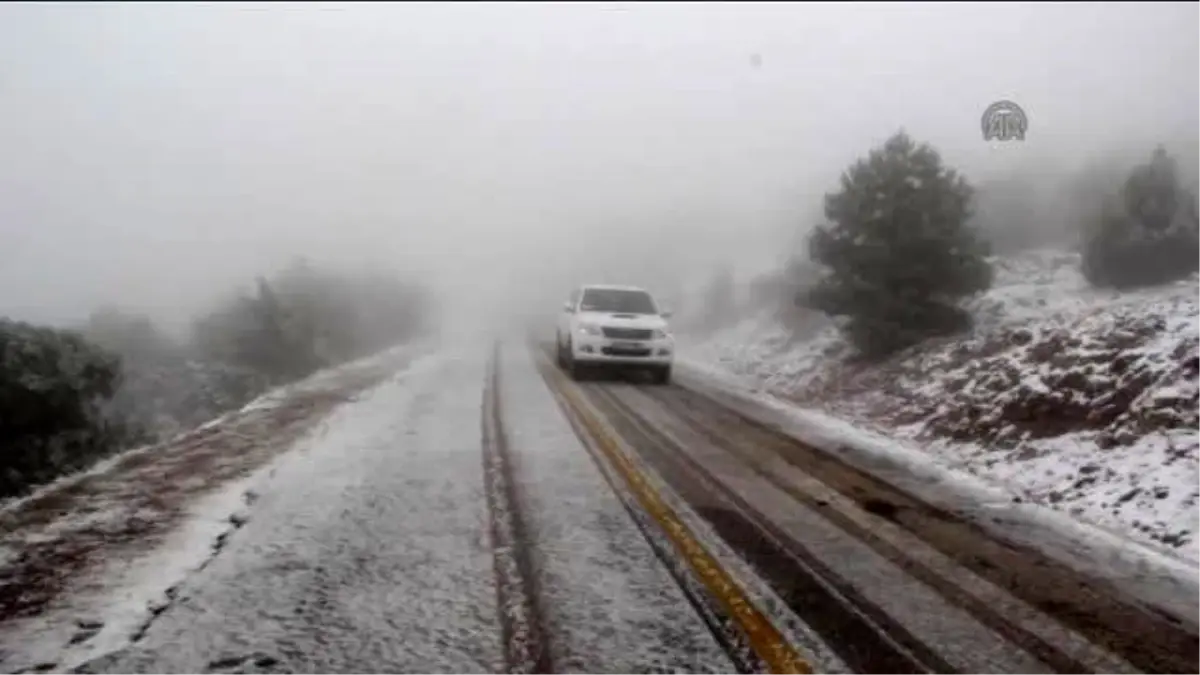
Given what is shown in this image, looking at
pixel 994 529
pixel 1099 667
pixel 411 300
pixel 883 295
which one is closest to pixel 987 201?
pixel 883 295

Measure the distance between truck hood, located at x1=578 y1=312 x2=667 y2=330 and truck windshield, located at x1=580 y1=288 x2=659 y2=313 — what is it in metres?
0.41

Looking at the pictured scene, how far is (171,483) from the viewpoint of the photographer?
7.68m

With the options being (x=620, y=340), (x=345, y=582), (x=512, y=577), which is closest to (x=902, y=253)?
(x=620, y=340)

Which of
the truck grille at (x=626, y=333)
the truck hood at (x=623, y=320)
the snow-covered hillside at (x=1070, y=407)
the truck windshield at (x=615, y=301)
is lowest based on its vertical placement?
the snow-covered hillside at (x=1070, y=407)

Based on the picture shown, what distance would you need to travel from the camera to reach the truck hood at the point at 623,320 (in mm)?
17266

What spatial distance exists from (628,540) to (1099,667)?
2816 mm

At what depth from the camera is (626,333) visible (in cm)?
1720

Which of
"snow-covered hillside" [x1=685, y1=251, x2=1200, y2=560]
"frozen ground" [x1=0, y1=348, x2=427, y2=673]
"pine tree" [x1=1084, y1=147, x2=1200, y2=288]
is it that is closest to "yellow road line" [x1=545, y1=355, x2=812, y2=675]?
"frozen ground" [x1=0, y1=348, x2=427, y2=673]

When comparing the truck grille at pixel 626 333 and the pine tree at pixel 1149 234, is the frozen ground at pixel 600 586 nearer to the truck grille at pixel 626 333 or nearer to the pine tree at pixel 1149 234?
the truck grille at pixel 626 333

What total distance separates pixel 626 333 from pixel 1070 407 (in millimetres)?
8892

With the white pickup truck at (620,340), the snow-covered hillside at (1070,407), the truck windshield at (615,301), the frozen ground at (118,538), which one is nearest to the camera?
the frozen ground at (118,538)

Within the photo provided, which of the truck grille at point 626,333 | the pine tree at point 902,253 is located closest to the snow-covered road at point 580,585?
the pine tree at point 902,253

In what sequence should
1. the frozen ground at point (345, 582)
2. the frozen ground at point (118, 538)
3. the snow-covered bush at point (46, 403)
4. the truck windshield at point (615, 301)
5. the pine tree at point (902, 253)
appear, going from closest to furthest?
the frozen ground at point (345, 582) → the frozen ground at point (118, 538) → the snow-covered bush at point (46, 403) → the pine tree at point (902, 253) → the truck windshield at point (615, 301)

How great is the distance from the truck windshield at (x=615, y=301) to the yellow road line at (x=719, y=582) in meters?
9.38
